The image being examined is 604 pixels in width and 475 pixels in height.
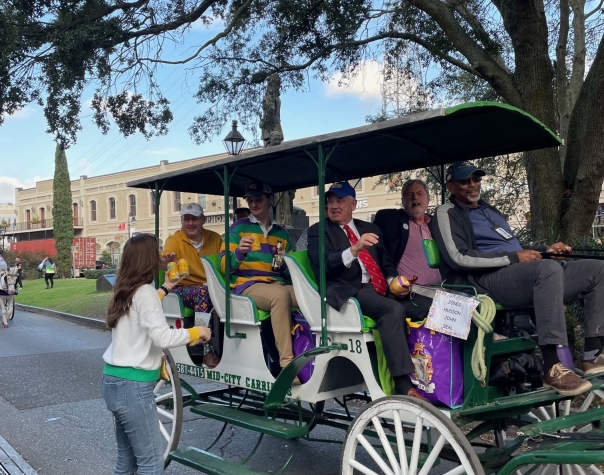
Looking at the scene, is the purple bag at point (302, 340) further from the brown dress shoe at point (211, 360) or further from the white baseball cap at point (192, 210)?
the white baseball cap at point (192, 210)

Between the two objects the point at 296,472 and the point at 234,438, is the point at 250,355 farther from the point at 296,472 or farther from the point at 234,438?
the point at 234,438

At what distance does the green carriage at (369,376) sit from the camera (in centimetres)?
345

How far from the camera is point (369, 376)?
4008 mm

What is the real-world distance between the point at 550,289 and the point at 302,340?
1885 mm

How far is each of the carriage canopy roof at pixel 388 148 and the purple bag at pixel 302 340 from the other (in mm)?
1209

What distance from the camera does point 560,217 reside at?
25.5ft

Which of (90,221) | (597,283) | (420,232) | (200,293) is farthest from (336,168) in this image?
(90,221)

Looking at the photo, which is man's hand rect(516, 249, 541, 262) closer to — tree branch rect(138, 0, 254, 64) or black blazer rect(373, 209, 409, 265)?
black blazer rect(373, 209, 409, 265)

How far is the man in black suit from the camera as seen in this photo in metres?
3.87

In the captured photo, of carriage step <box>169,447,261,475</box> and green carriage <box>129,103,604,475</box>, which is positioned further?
carriage step <box>169,447,261,475</box>

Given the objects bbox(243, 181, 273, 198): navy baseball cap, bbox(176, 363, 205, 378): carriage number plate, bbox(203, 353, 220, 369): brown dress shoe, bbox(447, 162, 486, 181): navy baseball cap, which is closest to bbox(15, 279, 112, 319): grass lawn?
bbox(176, 363, 205, 378): carriage number plate

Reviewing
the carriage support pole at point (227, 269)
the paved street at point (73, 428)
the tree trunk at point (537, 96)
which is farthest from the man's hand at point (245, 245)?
the tree trunk at point (537, 96)

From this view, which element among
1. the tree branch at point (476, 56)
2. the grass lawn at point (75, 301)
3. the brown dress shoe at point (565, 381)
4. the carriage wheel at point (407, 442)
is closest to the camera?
the carriage wheel at point (407, 442)

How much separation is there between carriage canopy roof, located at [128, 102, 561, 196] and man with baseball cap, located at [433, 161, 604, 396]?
1.12 ft
